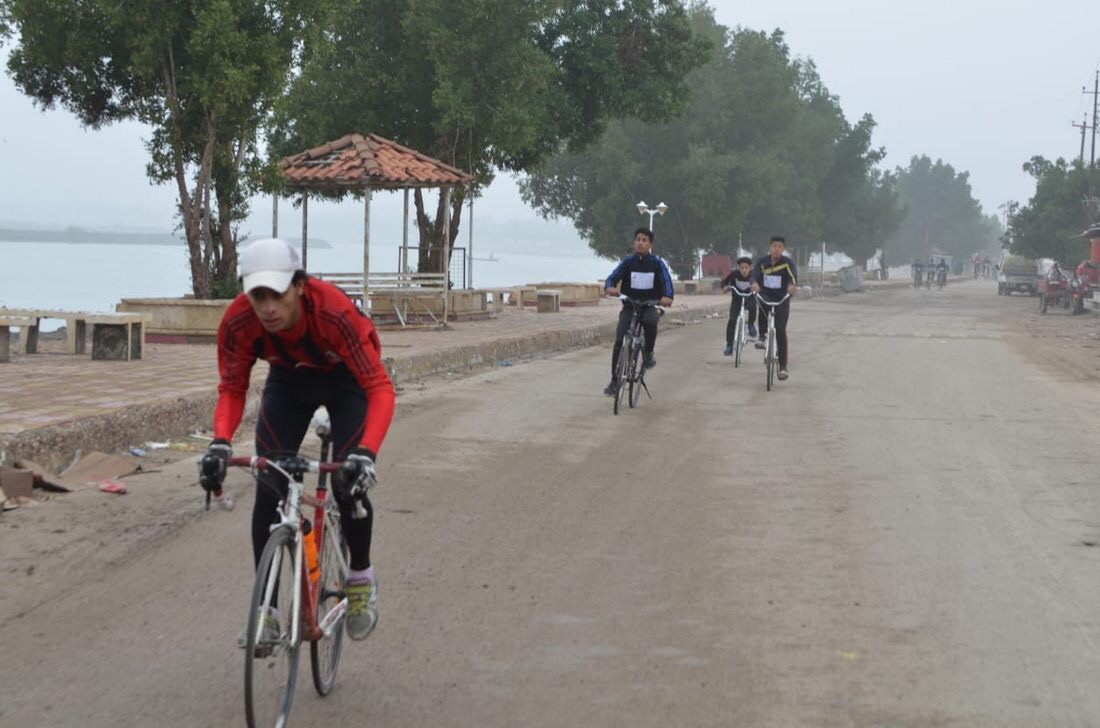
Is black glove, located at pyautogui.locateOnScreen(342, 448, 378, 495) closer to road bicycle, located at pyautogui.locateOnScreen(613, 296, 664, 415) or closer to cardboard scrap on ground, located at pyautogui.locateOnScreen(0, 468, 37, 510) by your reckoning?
cardboard scrap on ground, located at pyautogui.locateOnScreen(0, 468, 37, 510)

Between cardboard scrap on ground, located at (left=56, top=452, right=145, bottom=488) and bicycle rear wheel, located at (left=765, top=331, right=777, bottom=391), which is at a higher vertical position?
bicycle rear wheel, located at (left=765, top=331, right=777, bottom=391)

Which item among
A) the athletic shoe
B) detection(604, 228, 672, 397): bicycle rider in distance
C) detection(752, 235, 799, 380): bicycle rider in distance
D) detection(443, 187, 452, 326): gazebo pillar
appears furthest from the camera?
detection(443, 187, 452, 326): gazebo pillar

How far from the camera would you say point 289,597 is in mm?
4730

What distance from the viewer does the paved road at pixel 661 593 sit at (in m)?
5.14

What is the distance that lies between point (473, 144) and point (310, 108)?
3.42m

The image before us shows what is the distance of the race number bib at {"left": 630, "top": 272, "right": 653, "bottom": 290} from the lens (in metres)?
15.2

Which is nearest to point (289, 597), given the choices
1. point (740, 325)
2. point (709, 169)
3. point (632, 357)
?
point (632, 357)

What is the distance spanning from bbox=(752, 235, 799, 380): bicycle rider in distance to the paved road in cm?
444

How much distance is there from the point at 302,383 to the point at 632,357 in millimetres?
9725

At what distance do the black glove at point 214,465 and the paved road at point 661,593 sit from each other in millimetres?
876

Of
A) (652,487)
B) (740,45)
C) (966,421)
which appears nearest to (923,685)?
(652,487)

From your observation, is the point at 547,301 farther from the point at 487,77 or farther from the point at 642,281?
the point at 642,281

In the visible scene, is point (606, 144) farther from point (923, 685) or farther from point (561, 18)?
point (923, 685)

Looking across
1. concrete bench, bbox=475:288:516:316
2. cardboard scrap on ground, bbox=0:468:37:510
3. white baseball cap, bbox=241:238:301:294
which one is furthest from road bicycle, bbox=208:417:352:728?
concrete bench, bbox=475:288:516:316
